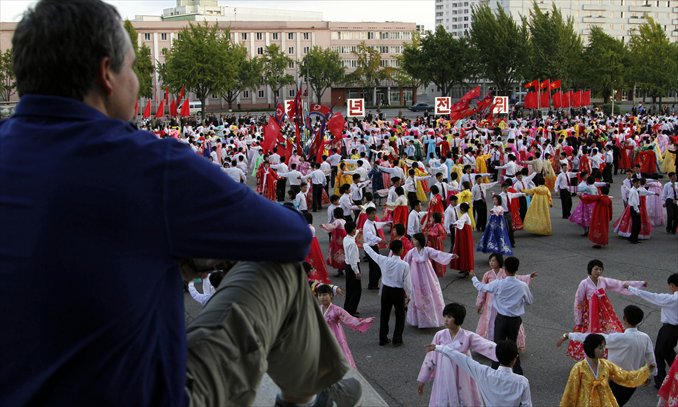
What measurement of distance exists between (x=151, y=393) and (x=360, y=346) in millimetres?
6869

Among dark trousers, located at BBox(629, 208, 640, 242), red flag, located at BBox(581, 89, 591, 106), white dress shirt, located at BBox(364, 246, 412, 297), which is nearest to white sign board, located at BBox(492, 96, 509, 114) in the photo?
red flag, located at BBox(581, 89, 591, 106)

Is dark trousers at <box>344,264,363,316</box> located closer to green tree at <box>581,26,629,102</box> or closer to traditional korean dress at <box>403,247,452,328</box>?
traditional korean dress at <box>403,247,452,328</box>

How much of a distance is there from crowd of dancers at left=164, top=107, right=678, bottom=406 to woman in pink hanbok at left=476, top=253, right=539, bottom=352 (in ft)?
0.06

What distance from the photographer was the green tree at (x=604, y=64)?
4803cm

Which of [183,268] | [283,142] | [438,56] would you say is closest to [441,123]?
[283,142]

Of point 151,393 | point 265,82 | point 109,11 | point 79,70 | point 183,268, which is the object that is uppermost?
point 265,82

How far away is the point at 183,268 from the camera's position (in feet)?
4.89

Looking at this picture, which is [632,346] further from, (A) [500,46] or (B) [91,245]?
(A) [500,46]

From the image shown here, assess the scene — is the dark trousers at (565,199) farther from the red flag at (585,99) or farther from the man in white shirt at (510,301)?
the red flag at (585,99)

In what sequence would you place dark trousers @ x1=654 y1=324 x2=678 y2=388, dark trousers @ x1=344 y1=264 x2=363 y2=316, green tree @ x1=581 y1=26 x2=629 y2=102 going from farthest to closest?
1. green tree @ x1=581 y1=26 x2=629 y2=102
2. dark trousers @ x1=344 y1=264 x2=363 y2=316
3. dark trousers @ x1=654 y1=324 x2=678 y2=388

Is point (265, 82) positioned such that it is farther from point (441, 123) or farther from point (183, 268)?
point (183, 268)

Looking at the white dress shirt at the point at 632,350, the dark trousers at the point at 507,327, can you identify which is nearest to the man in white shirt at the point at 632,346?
the white dress shirt at the point at 632,350

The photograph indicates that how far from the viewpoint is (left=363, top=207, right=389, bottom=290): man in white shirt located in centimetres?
970

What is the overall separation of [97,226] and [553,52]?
167ft
